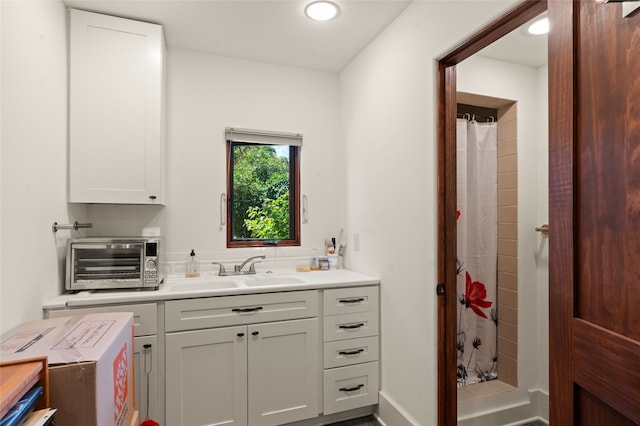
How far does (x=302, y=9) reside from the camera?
81.8 inches

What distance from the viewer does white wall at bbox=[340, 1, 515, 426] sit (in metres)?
1.83

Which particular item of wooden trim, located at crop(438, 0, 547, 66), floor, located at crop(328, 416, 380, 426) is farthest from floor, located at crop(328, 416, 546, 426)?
wooden trim, located at crop(438, 0, 547, 66)

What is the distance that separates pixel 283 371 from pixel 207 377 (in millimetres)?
449

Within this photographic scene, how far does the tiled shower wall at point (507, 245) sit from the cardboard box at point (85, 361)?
2366mm

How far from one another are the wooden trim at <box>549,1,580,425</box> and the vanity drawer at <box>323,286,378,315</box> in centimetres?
132

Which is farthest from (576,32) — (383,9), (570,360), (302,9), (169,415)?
(169,415)

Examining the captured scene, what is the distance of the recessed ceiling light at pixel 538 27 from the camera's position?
1954mm

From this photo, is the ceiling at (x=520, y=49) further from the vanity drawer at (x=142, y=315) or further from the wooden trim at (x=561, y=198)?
the vanity drawer at (x=142, y=315)

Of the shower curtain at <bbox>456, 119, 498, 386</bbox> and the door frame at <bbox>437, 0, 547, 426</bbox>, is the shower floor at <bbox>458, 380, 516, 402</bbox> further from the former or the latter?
the door frame at <bbox>437, 0, 547, 426</bbox>

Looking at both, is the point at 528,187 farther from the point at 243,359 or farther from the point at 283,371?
the point at 243,359

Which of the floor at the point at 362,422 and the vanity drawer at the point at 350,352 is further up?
the vanity drawer at the point at 350,352

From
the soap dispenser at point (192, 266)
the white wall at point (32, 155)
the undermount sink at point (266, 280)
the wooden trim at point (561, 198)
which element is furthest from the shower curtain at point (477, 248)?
the white wall at point (32, 155)

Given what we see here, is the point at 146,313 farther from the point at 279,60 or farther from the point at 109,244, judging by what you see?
the point at 279,60

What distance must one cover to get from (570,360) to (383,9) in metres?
2.02
